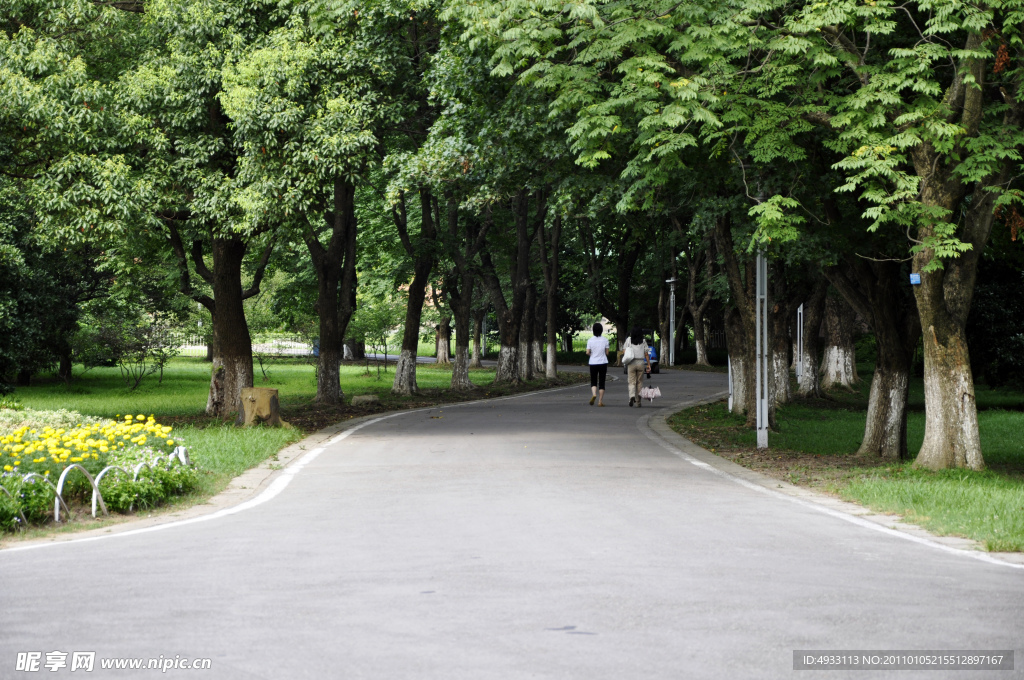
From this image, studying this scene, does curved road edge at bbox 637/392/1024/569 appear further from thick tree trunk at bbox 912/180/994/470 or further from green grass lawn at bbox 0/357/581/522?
green grass lawn at bbox 0/357/581/522

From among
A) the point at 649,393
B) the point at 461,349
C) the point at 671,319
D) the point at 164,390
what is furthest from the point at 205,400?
the point at 671,319

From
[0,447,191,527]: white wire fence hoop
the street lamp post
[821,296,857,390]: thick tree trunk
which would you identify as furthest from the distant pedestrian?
the street lamp post

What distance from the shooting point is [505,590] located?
5.98 metres

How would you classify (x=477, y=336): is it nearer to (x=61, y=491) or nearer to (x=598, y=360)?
(x=598, y=360)

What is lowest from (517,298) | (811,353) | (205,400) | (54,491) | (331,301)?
(205,400)

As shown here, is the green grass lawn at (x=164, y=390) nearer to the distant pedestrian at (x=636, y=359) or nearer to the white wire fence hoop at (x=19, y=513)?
the distant pedestrian at (x=636, y=359)

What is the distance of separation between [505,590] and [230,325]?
52.0 ft

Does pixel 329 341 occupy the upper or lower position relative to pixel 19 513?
upper

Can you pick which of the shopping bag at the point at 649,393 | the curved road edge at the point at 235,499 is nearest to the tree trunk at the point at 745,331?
the shopping bag at the point at 649,393

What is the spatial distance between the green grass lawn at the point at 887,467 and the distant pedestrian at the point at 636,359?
1355mm

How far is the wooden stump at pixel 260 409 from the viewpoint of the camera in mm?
17406

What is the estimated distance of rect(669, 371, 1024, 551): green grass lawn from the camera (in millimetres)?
8742

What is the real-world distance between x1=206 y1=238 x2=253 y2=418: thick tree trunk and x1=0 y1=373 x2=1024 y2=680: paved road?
36.6 feet

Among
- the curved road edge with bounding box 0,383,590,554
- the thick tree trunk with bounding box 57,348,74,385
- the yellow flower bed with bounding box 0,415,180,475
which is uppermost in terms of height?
the thick tree trunk with bounding box 57,348,74,385
